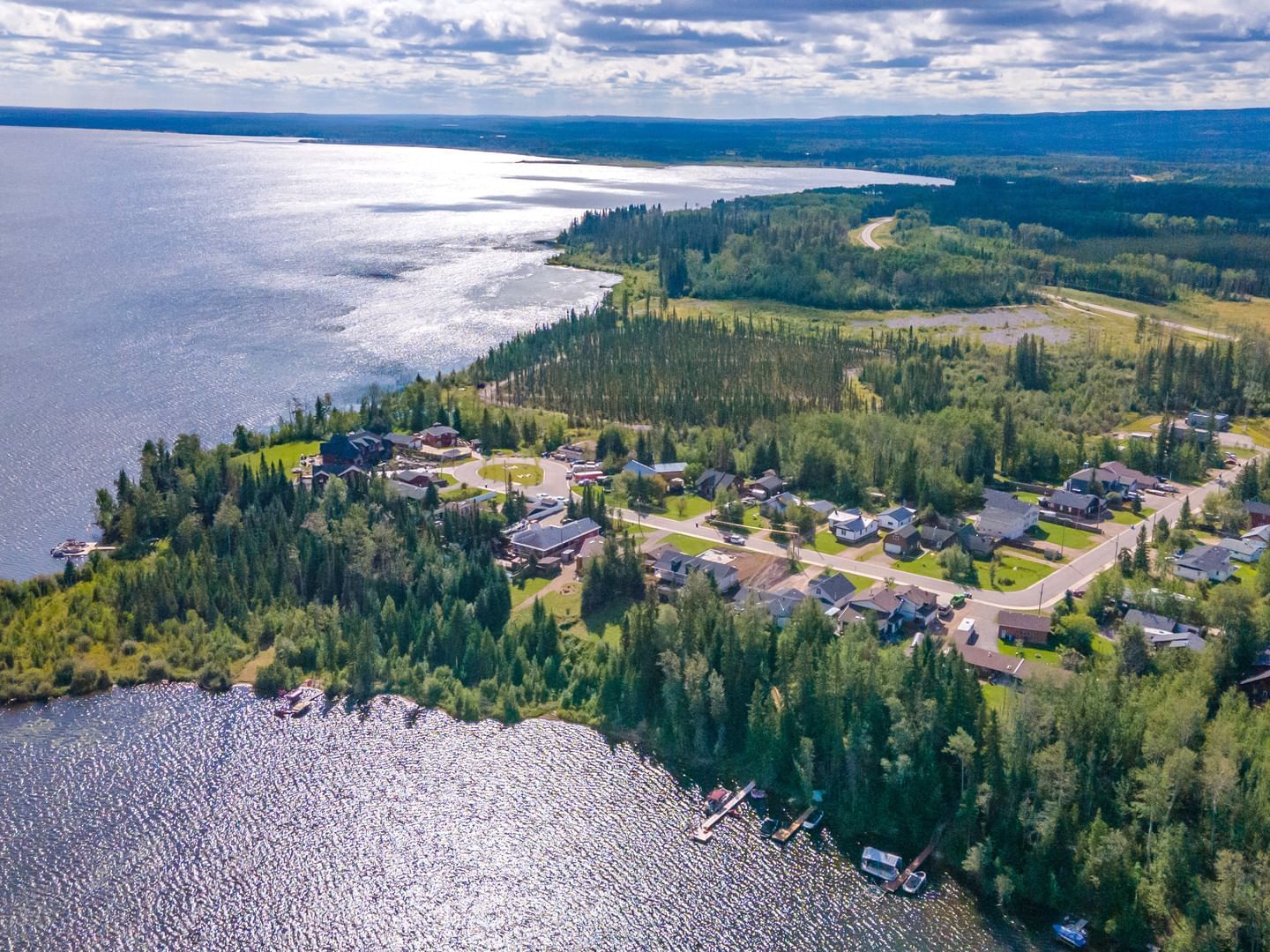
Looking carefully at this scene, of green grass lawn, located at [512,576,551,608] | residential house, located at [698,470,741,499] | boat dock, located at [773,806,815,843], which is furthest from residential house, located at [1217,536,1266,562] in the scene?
green grass lawn, located at [512,576,551,608]

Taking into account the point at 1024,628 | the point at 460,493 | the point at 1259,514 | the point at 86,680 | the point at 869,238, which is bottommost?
the point at 86,680

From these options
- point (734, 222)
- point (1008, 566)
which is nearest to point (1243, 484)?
point (1008, 566)

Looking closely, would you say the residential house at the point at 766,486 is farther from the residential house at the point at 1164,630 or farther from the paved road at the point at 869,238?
the paved road at the point at 869,238

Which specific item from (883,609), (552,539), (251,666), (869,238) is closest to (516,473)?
(552,539)

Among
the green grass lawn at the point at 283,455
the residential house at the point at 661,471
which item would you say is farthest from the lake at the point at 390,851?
the green grass lawn at the point at 283,455

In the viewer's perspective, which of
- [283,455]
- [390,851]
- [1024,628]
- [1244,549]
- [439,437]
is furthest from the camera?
[439,437]

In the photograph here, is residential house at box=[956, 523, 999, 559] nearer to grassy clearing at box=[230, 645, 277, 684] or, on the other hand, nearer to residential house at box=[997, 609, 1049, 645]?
residential house at box=[997, 609, 1049, 645]

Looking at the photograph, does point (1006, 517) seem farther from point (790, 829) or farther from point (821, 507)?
point (790, 829)
